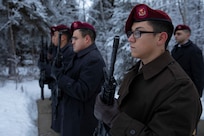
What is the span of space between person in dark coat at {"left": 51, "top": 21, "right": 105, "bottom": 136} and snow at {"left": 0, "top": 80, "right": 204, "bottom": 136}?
2.43 metres

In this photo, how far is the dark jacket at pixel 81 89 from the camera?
2809 mm

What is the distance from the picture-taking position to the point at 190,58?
424 centimetres

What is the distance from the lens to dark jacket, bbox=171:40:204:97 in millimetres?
4141

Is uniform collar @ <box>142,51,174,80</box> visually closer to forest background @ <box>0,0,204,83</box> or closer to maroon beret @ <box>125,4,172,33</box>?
maroon beret @ <box>125,4,172,33</box>

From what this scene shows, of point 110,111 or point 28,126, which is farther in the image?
point 28,126

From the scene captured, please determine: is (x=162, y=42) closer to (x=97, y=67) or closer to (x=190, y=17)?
(x=97, y=67)

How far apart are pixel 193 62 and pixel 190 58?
0.08 metres

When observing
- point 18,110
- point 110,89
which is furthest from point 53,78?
point 18,110

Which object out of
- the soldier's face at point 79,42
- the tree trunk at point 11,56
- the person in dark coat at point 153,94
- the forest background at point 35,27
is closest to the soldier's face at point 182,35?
the soldier's face at point 79,42

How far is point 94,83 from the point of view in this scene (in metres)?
2.85

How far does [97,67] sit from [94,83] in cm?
19

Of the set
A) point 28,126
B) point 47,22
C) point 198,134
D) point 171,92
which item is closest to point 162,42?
point 171,92

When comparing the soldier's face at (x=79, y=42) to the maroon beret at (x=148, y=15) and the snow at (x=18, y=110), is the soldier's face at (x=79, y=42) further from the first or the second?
the snow at (x=18, y=110)

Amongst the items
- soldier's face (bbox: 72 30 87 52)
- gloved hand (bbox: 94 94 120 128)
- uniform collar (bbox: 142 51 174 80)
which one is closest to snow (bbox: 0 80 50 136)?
soldier's face (bbox: 72 30 87 52)
